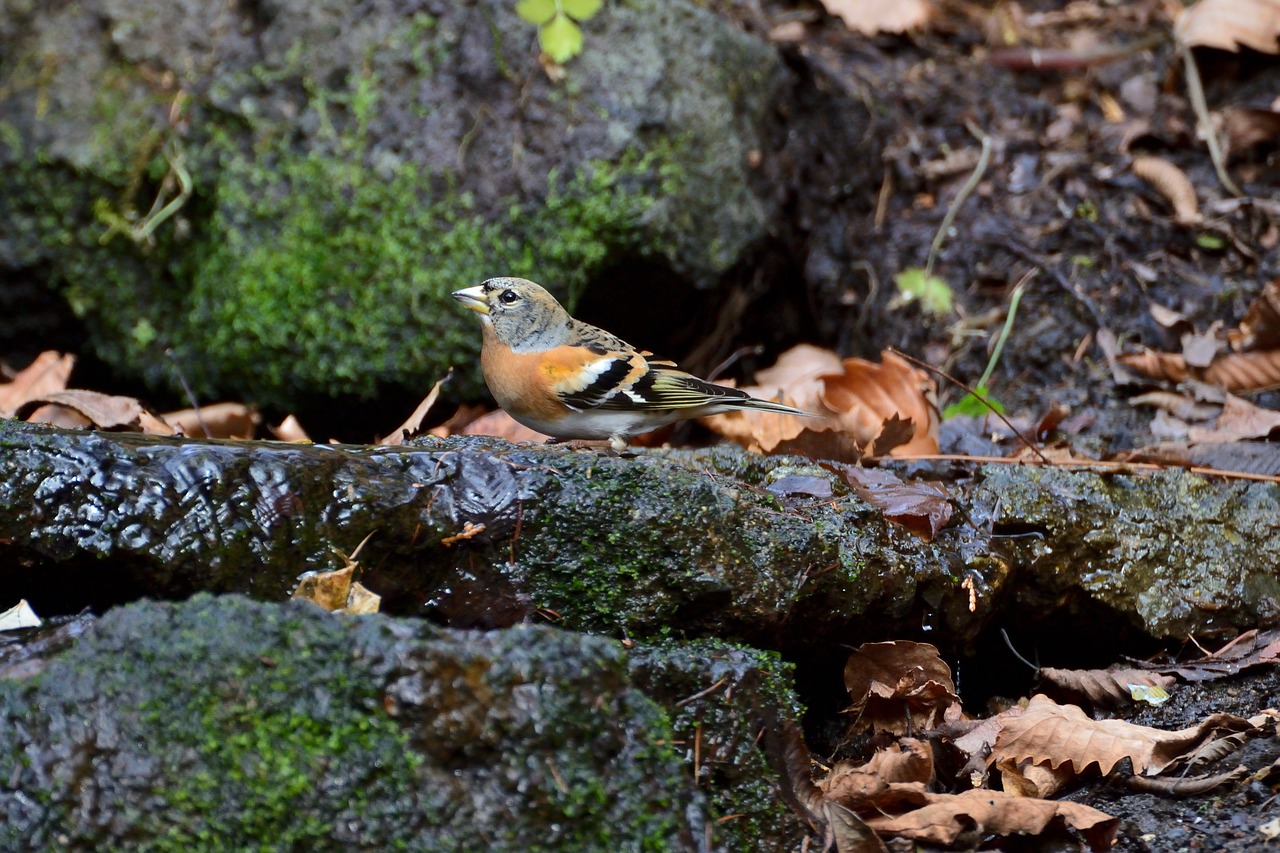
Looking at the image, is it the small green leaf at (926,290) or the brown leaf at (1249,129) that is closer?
the small green leaf at (926,290)

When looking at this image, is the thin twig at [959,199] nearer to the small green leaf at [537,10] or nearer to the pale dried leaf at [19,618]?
the small green leaf at [537,10]

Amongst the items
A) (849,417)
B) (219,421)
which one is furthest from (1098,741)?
(219,421)

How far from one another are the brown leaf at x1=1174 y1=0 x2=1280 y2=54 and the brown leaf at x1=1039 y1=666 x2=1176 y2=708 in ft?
16.5

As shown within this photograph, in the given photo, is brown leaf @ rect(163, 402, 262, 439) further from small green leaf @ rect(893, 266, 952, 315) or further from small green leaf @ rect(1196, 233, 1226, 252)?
small green leaf @ rect(1196, 233, 1226, 252)

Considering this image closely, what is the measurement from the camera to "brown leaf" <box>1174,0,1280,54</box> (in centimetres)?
747

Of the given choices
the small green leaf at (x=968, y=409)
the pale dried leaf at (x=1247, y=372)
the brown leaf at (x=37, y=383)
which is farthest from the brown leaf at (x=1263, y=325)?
the brown leaf at (x=37, y=383)

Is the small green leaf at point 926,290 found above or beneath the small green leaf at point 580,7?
beneath

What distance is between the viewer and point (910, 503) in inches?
169

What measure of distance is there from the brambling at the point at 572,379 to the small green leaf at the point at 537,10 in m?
1.59

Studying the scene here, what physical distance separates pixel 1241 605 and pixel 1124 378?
2044 millimetres

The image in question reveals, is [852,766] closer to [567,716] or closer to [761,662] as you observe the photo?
[761,662]

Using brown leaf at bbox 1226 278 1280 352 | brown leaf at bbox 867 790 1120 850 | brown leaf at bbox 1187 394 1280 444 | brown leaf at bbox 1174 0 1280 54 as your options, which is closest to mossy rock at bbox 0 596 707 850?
brown leaf at bbox 867 790 1120 850

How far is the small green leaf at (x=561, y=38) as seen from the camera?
20.1 feet

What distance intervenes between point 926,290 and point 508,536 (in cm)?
439
